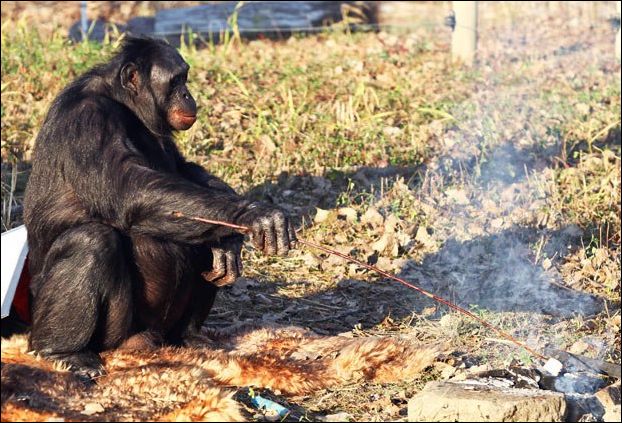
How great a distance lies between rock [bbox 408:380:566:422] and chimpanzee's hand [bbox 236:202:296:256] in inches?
35.7

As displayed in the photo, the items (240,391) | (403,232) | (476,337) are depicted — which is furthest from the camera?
(403,232)

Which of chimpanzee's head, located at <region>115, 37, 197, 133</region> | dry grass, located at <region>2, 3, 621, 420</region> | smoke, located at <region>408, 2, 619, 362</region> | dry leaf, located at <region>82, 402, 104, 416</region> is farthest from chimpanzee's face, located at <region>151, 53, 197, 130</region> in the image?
smoke, located at <region>408, 2, 619, 362</region>

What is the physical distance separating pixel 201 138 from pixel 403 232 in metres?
2.22

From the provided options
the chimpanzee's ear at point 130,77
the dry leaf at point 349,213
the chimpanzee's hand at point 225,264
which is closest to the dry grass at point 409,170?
the dry leaf at point 349,213

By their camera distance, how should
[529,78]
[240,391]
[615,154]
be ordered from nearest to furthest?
[240,391] < [615,154] < [529,78]

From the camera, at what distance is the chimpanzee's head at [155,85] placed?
5.60m

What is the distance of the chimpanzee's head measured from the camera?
5598mm

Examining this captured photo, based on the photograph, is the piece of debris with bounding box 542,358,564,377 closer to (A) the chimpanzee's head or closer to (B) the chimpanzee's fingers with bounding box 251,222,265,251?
(B) the chimpanzee's fingers with bounding box 251,222,265,251

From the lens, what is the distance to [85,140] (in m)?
5.15

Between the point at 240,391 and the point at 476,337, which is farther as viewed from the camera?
the point at 476,337

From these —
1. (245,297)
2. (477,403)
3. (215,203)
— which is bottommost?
(245,297)

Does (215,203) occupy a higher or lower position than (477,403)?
higher

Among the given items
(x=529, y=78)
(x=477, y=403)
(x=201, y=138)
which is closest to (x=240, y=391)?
(x=477, y=403)

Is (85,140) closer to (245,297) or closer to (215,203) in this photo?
(215,203)
